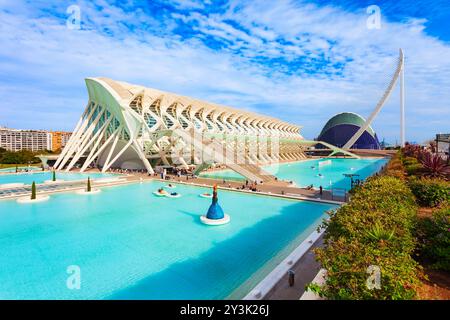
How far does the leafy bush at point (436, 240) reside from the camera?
3.97 metres

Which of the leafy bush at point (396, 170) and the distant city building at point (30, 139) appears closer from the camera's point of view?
the leafy bush at point (396, 170)

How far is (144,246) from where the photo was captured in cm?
749

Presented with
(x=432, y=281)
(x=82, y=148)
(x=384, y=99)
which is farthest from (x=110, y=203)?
(x=384, y=99)

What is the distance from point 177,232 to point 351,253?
639cm

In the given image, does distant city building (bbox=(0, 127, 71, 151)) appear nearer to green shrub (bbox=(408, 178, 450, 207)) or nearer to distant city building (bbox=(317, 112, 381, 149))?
distant city building (bbox=(317, 112, 381, 149))

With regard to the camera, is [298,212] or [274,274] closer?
[274,274]

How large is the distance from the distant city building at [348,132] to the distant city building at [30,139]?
7930 cm

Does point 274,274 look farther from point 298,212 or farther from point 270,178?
point 270,178

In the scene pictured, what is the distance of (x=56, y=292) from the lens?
17.1 ft

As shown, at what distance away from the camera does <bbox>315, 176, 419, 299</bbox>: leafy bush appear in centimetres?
276
